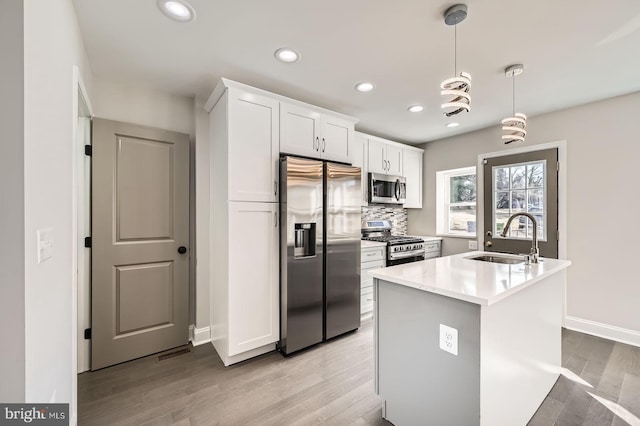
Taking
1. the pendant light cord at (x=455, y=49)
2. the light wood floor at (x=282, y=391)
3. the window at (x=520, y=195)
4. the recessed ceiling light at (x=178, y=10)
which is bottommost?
the light wood floor at (x=282, y=391)

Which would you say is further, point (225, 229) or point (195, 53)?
point (225, 229)

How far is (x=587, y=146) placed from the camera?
9.67 feet

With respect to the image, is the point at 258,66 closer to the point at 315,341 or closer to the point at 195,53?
the point at 195,53

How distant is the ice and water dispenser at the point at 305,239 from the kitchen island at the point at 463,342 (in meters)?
1.00

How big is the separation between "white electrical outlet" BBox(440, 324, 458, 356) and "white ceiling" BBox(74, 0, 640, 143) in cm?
184

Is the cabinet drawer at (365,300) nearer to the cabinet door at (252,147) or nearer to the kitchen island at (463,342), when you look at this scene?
the kitchen island at (463,342)

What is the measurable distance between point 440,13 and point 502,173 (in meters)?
2.75

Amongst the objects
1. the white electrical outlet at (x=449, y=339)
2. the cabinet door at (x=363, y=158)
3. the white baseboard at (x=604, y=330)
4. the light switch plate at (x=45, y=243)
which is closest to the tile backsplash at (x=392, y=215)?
the cabinet door at (x=363, y=158)

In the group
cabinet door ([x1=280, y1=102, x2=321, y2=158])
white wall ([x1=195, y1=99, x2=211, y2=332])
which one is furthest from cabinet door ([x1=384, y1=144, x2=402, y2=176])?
white wall ([x1=195, y1=99, x2=211, y2=332])

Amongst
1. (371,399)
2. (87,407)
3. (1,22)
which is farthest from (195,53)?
(371,399)

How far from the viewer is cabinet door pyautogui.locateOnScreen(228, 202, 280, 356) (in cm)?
229

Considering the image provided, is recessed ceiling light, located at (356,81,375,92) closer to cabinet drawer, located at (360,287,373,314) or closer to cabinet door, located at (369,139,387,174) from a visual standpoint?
cabinet door, located at (369,139,387,174)

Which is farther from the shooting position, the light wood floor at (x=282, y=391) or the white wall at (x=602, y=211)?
the white wall at (x=602, y=211)

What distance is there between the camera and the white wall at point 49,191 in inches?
36.6
